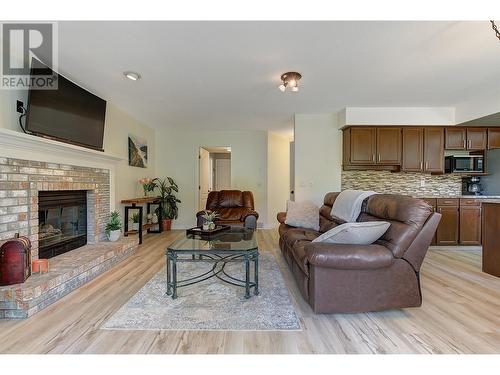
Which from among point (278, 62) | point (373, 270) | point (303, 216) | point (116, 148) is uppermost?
point (278, 62)

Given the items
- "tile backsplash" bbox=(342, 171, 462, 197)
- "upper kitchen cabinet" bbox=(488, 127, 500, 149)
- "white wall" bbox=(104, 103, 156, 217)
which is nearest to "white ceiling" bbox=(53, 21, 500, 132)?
"white wall" bbox=(104, 103, 156, 217)

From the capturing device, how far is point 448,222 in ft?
13.2

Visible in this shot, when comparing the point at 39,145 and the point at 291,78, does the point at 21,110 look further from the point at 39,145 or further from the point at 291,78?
the point at 291,78

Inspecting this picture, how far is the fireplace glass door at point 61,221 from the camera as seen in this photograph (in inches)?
108

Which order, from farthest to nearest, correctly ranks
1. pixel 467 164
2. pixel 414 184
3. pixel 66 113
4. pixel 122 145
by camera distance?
pixel 414 184 < pixel 122 145 < pixel 467 164 < pixel 66 113

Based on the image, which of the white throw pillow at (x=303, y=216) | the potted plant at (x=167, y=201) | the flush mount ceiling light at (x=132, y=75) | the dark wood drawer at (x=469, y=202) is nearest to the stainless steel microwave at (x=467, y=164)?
the dark wood drawer at (x=469, y=202)

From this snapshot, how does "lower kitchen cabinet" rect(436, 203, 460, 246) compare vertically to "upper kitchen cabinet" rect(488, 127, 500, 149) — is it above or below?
below

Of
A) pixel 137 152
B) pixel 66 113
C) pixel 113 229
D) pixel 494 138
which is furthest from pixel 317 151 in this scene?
pixel 66 113

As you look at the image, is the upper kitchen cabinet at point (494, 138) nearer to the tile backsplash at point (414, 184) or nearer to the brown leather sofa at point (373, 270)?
the tile backsplash at point (414, 184)

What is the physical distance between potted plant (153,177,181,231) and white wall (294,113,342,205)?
2.80m

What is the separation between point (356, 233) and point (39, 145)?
3.09 metres

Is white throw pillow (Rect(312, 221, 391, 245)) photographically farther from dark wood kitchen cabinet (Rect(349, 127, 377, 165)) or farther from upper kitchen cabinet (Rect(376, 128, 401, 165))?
upper kitchen cabinet (Rect(376, 128, 401, 165))

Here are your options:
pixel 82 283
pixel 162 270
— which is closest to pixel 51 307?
pixel 82 283

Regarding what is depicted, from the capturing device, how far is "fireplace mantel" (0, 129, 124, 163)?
7.03ft
